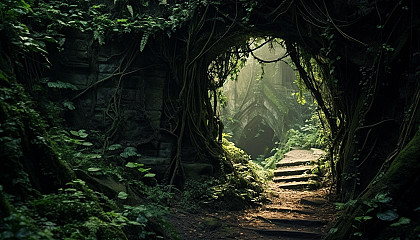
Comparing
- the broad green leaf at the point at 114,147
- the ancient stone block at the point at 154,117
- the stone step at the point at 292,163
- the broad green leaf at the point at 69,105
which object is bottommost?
the stone step at the point at 292,163

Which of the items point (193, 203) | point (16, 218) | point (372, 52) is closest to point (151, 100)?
point (193, 203)

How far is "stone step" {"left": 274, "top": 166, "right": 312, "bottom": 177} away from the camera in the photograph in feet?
28.6

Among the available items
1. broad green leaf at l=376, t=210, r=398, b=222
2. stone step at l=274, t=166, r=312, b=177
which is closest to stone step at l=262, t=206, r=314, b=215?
stone step at l=274, t=166, r=312, b=177

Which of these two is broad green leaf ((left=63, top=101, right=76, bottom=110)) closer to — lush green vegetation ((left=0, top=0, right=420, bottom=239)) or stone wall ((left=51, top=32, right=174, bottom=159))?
lush green vegetation ((left=0, top=0, right=420, bottom=239))

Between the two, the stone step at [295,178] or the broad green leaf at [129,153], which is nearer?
the broad green leaf at [129,153]

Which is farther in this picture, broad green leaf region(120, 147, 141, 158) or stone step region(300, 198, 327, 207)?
stone step region(300, 198, 327, 207)

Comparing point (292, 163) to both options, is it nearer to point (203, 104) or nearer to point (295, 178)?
point (295, 178)

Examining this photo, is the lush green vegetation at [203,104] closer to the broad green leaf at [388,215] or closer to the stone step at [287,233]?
the broad green leaf at [388,215]

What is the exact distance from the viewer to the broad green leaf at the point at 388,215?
2.82 meters

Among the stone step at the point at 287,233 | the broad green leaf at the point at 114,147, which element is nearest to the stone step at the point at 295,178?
the stone step at the point at 287,233

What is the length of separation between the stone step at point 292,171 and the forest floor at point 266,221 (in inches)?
79.3

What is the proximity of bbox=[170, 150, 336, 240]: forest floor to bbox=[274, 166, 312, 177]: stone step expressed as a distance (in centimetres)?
201

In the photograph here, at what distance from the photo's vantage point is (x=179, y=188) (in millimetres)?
6078

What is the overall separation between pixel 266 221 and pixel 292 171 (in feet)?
12.5
